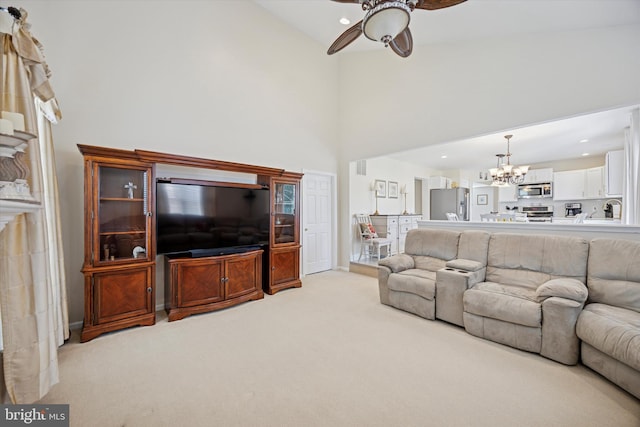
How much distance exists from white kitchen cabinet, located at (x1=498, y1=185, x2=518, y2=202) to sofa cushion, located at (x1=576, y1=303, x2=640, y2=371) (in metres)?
6.78

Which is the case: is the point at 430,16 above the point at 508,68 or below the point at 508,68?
above

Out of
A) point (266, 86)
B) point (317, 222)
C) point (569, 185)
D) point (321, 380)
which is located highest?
point (266, 86)

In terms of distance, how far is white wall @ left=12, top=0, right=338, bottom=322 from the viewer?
2889 mm

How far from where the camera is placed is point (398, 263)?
11.8ft

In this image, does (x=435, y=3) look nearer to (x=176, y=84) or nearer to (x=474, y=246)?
(x=474, y=246)

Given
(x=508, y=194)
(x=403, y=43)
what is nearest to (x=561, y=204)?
(x=508, y=194)

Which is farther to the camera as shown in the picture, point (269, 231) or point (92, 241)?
point (269, 231)

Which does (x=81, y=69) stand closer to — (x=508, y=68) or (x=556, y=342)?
(x=508, y=68)

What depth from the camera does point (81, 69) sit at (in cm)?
294

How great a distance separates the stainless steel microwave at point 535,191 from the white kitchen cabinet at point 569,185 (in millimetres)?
144

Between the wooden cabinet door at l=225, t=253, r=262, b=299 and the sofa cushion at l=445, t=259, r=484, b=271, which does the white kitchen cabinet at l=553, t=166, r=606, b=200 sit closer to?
the sofa cushion at l=445, t=259, r=484, b=271

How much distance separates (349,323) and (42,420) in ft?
8.05

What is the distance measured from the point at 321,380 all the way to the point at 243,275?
2.01 meters

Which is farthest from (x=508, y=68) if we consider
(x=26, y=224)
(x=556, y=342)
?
(x=26, y=224)
